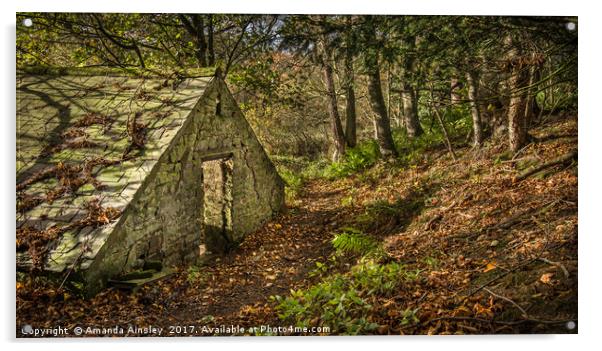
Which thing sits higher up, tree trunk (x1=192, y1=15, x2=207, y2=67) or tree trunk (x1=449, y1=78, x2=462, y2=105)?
tree trunk (x1=192, y1=15, x2=207, y2=67)

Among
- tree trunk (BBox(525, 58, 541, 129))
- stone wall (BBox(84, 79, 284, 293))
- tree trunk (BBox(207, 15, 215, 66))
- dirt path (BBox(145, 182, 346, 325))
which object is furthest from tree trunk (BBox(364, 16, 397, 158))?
tree trunk (BBox(207, 15, 215, 66))

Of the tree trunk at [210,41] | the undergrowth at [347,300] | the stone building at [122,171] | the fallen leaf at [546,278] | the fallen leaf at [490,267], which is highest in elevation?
the tree trunk at [210,41]

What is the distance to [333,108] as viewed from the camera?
549cm

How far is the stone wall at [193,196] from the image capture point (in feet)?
13.3

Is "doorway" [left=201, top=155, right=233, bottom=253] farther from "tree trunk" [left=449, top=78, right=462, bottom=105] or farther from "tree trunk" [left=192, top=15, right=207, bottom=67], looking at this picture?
"tree trunk" [left=449, top=78, right=462, bottom=105]

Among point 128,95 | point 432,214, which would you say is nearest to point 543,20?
point 432,214

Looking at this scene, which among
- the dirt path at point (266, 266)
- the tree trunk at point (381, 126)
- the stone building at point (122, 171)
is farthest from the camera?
the tree trunk at point (381, 126)

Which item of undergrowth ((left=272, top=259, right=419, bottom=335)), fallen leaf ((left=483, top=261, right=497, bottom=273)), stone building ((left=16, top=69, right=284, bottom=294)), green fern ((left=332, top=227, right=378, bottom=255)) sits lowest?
undergrowth ((left=272, top=259, right=419, bottom=335))

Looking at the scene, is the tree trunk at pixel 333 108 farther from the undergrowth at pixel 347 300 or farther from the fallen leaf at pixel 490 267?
the fallen leaf at pixel 490 267

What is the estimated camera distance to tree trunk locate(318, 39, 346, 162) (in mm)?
4391

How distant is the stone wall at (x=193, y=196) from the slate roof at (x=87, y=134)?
16cm

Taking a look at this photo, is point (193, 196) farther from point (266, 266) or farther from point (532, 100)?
point (532, 100)

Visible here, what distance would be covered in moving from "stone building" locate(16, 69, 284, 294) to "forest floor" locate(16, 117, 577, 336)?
0.37m

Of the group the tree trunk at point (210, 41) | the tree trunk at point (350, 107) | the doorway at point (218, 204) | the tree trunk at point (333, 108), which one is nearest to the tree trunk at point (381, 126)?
the tree trunk at point (350, 107)
